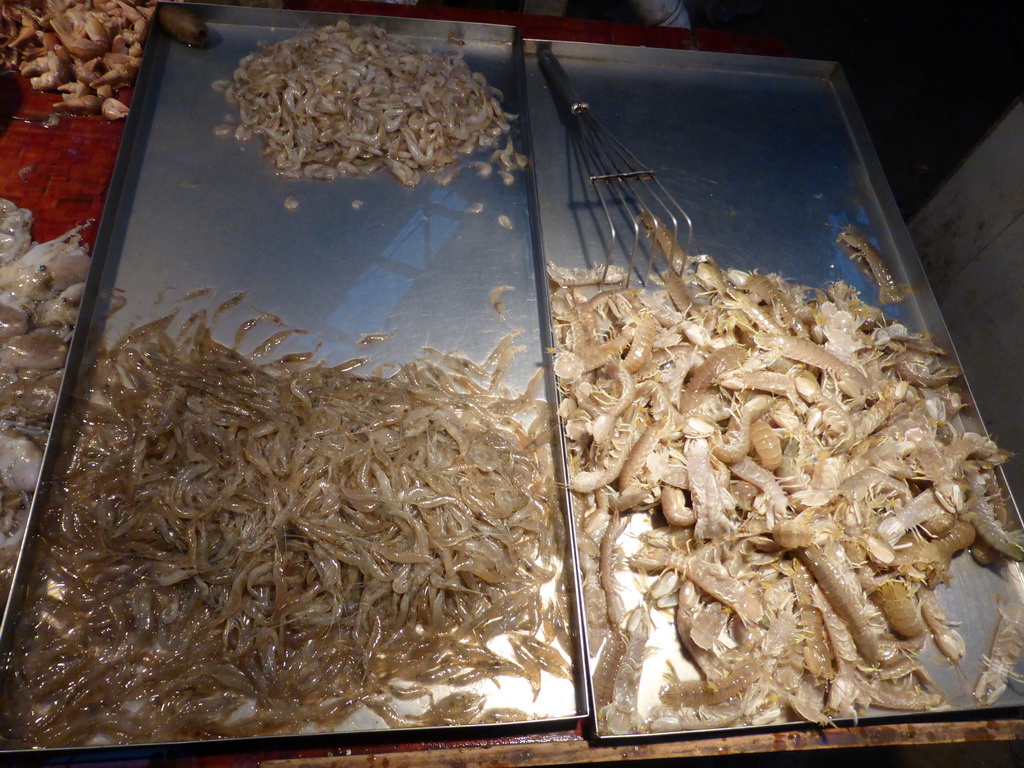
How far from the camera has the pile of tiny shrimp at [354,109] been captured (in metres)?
3.27

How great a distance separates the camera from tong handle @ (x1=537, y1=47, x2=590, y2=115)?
331cm

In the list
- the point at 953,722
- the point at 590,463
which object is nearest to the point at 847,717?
the point at 953,722

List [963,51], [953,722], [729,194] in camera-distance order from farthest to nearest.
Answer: [963,51] → [729,194] → [953,722]

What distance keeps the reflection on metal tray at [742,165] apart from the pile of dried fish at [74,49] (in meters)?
2.34

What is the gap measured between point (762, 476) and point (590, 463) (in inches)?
26.7

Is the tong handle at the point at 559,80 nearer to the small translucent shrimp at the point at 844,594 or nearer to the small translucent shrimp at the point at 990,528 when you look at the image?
the small translucent shrimp at the point at 844,594

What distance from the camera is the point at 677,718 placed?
83.8 inches

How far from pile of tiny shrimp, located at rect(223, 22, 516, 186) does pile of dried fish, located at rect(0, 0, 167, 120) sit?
0.64m

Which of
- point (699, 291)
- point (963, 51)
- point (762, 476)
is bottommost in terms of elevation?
point (762, 476)

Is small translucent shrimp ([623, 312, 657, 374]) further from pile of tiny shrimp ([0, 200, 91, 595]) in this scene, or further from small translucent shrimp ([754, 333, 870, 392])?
Answer: pile of tiny shrimp ([0, 200, 91, 595])

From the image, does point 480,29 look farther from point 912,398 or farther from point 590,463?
point 912,398

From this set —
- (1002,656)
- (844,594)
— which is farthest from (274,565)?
(1002,656)

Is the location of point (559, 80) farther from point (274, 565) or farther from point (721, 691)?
point (721, 691)

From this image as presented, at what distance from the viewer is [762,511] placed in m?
2.36
